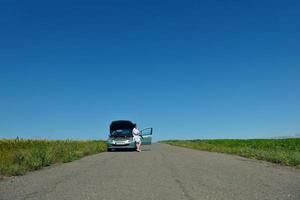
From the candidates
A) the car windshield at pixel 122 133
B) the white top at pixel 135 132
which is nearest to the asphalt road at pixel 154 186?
the white top at pixel 135 132

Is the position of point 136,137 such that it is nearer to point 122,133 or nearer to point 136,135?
point 136,135

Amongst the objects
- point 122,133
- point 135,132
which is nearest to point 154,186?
point 135,132

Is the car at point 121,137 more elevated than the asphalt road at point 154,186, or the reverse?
the car at point 121,137

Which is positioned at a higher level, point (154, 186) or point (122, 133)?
point (122, 133)

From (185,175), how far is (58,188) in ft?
13.1

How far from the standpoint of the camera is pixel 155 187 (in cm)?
967

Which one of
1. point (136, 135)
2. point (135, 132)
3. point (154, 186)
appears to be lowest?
point (154, 186)

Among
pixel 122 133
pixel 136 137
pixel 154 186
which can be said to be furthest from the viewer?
pixel 122 133

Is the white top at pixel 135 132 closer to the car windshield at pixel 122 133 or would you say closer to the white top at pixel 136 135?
the white top at pixel 136 135

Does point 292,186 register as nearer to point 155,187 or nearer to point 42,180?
point 155,187

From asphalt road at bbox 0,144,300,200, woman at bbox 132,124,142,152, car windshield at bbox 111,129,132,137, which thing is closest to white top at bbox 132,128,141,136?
woman at bbox 132,124,142,152

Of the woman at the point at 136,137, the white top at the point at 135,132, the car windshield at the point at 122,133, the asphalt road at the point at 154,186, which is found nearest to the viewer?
the asphalt road at the point at 154,186

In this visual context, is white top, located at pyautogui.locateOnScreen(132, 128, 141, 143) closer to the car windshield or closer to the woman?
the woman

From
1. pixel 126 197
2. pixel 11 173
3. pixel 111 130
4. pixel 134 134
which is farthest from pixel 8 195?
pixel 111 130
